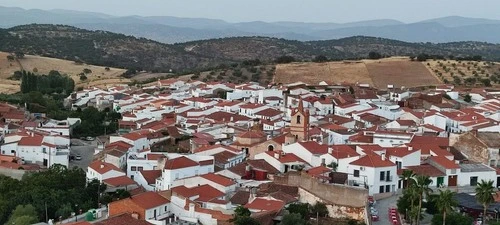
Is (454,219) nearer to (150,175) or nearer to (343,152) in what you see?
(343,152)

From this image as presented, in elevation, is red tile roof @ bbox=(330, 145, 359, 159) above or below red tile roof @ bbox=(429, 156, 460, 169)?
above

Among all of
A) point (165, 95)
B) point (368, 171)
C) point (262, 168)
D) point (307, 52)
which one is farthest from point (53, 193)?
point (307, 52)

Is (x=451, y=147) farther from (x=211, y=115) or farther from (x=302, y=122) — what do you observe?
(x=211, y=115)

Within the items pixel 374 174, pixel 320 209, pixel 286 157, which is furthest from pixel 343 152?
pixel 320 209

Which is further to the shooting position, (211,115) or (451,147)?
(211,115)

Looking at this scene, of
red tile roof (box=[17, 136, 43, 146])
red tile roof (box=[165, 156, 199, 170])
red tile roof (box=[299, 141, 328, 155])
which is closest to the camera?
red tile roof (box=[165, 156, 199, 170])

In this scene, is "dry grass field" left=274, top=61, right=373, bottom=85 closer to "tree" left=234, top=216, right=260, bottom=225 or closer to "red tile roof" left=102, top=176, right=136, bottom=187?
"red tile roof" left=102, top=176, right=136, bottom=187

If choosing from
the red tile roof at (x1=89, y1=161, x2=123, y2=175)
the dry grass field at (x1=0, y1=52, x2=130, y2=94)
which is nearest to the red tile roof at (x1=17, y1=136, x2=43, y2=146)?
the red tile roof at (x1=89, y1=161, x2=123, y2=175)
